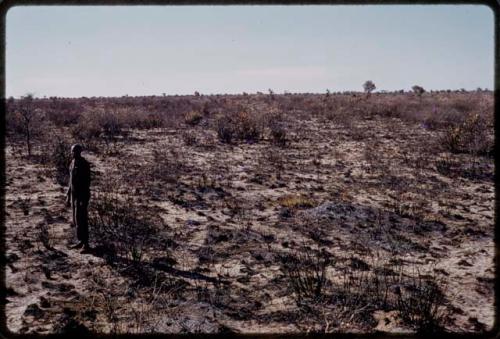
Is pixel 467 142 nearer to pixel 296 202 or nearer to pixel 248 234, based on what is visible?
pixel 296 202

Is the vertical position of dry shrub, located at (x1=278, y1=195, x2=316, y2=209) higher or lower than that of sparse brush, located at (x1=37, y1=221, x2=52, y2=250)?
higher

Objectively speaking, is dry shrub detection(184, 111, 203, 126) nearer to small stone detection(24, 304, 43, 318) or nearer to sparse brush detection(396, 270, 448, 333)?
small stone detection(24, 304, 43, 318)

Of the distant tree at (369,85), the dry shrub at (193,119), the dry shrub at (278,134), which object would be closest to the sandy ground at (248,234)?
the dry shrub at (278,134)

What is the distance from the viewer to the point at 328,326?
4.38 meters

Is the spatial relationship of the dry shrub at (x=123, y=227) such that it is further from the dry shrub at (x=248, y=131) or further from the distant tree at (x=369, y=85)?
the distant tree at (x=369, y=85)

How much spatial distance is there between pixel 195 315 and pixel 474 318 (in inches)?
124

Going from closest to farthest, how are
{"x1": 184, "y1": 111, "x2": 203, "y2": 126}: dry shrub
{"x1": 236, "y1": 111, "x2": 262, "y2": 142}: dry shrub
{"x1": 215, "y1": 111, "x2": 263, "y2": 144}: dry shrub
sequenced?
{"x1": 215, "y1": 111, "x2": 263, "y2": 144}: dry shrub
{"x1": 236, "y1": 111, "x2": 262, "y2": 142}: dry shrub
{"x1": 184, "y1": 111, "x2": 203, "y2": 126}: dry shrub

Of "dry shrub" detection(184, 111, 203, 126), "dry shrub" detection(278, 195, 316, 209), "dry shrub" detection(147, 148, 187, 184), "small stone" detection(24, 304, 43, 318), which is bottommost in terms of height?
"small stone" detection(24, 304, 43, 318)

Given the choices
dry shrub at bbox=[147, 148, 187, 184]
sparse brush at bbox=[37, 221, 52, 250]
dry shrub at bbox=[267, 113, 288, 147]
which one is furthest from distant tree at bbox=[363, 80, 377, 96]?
sparse brush at bbox=[37, 221, 52, 250]

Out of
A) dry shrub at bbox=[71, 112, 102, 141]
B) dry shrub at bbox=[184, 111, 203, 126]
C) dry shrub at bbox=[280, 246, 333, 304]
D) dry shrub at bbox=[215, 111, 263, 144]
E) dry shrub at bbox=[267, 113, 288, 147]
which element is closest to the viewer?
dry shrub at bbox=[280, 246, 333, 304]

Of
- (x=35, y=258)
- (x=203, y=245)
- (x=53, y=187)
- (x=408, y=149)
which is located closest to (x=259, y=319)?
(x=203, y=245)

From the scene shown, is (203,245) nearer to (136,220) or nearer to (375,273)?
(136,220)

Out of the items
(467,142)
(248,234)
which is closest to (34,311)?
(248,234)

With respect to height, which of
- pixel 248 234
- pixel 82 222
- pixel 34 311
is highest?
pixel 82 222
